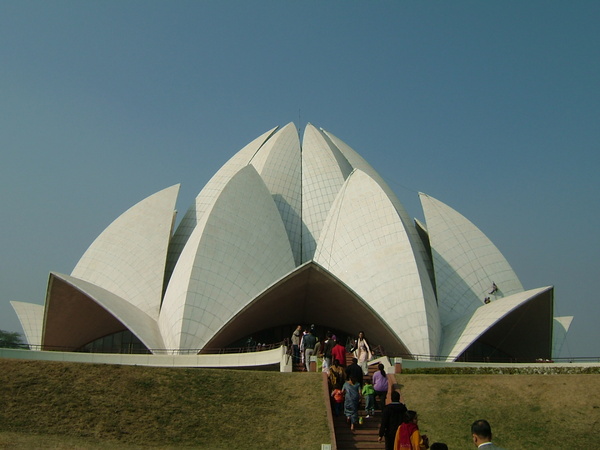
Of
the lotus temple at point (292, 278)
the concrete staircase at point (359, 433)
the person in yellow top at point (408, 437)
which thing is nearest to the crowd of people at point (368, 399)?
the person in yellow top at point (408, 437)

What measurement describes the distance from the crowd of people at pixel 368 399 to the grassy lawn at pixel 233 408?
2.05ft

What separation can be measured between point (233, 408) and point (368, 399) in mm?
2828

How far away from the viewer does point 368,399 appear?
15.2m

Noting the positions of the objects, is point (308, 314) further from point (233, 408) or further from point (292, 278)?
point (233, 408)

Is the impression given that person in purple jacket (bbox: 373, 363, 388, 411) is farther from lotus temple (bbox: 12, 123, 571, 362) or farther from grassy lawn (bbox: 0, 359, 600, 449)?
lotus temple (bbox: 12, 123, 571, 362)

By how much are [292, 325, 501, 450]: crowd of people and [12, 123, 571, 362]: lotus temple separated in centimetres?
548

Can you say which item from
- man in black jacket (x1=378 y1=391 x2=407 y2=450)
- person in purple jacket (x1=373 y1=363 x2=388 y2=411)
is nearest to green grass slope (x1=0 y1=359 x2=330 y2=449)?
person in purple jacket (x1=373 y1=363 x2=388 y2=411)

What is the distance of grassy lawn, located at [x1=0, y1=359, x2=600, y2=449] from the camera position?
13672 mm

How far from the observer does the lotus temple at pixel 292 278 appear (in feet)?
89.9

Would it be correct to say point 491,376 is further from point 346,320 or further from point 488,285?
point 488,285

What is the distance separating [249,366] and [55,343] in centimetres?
1143

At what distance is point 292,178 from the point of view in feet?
119

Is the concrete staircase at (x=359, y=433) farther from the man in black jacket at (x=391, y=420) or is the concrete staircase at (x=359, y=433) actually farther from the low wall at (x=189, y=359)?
the low wall at (x=189, y=359)

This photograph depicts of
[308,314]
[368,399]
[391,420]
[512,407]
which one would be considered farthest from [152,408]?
[308,314]
